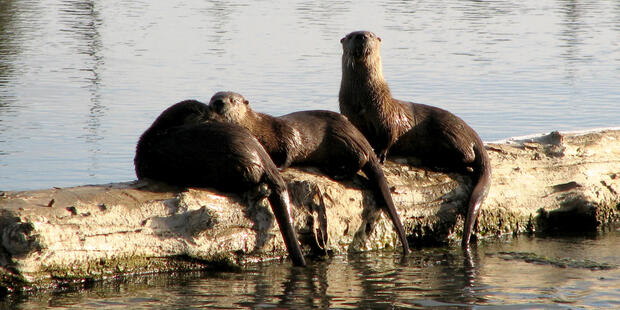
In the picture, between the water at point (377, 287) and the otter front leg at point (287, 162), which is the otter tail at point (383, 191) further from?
the otter front leg at point (287, 162)

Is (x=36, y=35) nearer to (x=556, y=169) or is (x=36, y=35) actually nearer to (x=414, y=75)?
(x=414, y=75)

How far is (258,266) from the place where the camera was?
17.2 ft

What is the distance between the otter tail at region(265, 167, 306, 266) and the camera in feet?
16.6

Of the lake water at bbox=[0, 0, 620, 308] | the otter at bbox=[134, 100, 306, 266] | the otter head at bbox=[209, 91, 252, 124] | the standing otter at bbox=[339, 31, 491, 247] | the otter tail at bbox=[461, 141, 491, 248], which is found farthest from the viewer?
the standing otter at bbox=[339, 31, 491, 247]

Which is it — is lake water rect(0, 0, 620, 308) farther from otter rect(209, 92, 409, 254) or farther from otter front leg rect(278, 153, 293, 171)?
otter front leg rect(278, 153, 293, 171)

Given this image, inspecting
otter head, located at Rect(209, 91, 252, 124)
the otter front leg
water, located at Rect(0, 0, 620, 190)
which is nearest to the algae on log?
Answer: the otter front leg

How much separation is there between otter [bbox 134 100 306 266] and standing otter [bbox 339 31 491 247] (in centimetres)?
112

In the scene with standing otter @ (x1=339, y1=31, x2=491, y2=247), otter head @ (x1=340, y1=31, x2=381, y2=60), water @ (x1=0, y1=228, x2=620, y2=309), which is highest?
otter head @ (x1=340, y1=31, x2=381, y2=60)

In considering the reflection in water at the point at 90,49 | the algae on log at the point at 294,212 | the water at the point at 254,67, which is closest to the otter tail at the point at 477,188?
the algae on log at the point at 294,212

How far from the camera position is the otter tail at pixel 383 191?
5.55 metres

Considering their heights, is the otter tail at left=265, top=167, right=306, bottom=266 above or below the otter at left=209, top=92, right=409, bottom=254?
below

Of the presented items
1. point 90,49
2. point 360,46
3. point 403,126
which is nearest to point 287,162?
point 403,126

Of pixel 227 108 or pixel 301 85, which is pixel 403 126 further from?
pixel 301 85

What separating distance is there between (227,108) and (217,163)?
0.57m
